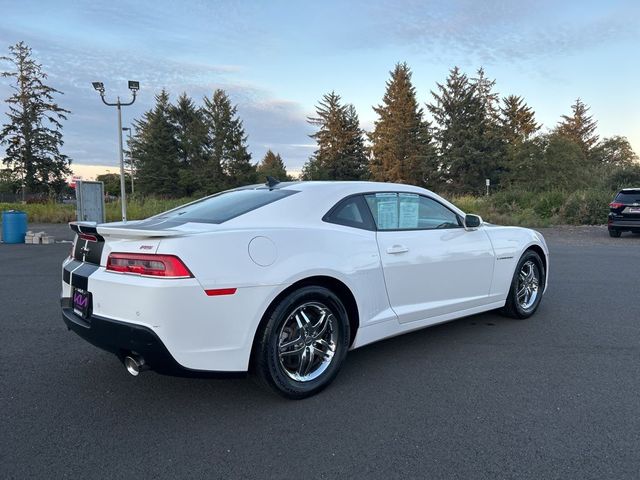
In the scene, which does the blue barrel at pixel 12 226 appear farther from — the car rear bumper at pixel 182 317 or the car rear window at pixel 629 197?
the car rear window at pixel 629 197

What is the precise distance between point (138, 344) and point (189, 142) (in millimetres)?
62132

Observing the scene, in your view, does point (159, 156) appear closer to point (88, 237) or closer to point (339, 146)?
point (339, 146)

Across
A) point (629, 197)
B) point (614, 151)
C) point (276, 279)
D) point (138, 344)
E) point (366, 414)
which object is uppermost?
point (614, 151)

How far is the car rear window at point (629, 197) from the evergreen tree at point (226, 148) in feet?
157

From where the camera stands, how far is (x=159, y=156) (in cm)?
6184

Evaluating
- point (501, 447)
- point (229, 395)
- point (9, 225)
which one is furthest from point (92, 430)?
point (9, 225)

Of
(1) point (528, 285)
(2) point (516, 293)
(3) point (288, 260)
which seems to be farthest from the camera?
(1) point (528, 285)

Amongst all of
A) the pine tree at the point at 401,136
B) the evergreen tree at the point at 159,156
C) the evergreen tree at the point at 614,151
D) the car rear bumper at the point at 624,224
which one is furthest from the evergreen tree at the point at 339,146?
the car rear bumper at the point at 624,224

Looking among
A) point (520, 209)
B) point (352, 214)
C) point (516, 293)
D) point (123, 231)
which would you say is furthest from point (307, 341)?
point (520, 209)

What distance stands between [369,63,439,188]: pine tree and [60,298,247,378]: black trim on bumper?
55.9m

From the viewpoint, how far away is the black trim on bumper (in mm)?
2814

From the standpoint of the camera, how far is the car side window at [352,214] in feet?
12.1

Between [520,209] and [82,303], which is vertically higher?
[520,209]

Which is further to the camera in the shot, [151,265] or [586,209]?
[586,209]
